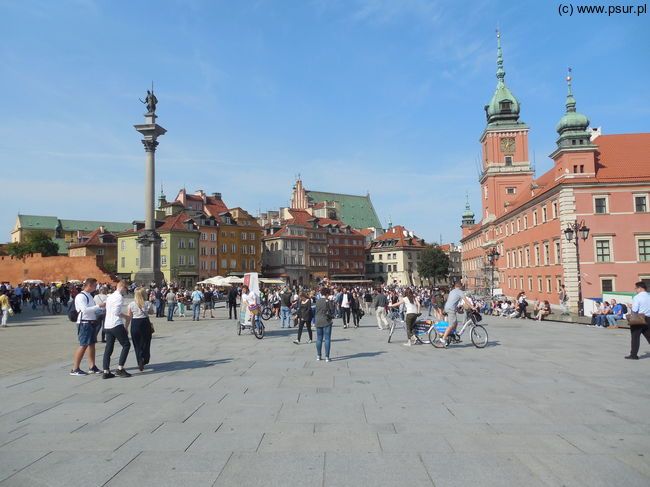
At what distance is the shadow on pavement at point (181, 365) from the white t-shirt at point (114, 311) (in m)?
1.40

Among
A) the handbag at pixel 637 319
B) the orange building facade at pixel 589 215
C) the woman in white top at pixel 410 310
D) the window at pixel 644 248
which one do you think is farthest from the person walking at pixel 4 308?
the window at pixel 644 248

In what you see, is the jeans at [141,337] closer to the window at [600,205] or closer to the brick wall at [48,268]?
the window at [600,205]

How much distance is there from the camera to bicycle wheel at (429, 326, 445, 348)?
15359 millimetres

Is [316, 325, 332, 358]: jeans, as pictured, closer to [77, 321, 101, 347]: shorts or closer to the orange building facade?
[77, 321, 101, 347]: shorts

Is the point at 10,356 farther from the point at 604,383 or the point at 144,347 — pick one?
the point at 604,383

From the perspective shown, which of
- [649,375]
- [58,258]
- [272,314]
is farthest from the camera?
[58,258]

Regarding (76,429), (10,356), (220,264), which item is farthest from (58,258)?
(76,429)

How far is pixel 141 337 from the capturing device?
11.2 m

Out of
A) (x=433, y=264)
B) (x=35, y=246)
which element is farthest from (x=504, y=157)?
(x=35, y=246)

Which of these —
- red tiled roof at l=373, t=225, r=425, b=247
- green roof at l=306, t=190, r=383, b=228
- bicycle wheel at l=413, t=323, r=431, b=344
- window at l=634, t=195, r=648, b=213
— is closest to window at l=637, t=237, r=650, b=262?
window at l=634, t=195, r=648, b=213

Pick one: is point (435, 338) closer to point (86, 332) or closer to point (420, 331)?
point (420, 331)

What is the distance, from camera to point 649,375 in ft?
33.6

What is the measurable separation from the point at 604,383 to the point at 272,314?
77.1ft

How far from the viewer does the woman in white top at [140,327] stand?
11.0 m
